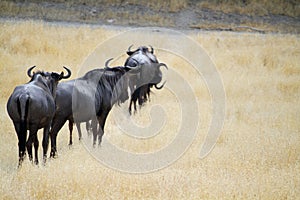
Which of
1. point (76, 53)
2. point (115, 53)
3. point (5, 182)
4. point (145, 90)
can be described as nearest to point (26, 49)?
point (76, 53)

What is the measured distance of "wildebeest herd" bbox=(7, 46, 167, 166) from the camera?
6.93m

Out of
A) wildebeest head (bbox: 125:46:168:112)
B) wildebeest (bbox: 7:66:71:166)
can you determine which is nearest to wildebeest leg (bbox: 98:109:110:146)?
wildebeest (bbox: 7:66:71:166)

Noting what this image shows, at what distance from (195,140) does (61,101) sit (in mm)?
2615

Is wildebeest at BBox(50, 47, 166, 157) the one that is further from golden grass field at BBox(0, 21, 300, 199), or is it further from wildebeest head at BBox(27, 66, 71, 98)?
golden grass field at BBox(0, 21, 300, 199)

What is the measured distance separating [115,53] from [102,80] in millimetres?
9089

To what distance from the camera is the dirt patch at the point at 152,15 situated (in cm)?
2559

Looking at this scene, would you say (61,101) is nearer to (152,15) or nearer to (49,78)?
(49,78)

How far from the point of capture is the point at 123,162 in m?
7.77

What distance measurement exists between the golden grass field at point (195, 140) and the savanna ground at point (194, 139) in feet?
0.05

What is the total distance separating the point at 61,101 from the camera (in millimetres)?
8156

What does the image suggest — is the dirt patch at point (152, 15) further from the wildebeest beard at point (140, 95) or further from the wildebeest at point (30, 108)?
the wildebeest at point (30, 108)

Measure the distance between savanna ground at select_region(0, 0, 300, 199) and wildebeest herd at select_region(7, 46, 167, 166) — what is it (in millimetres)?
426

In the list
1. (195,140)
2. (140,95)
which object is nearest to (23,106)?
(195,140)

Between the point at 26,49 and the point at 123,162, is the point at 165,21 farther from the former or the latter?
the point at 123,162
